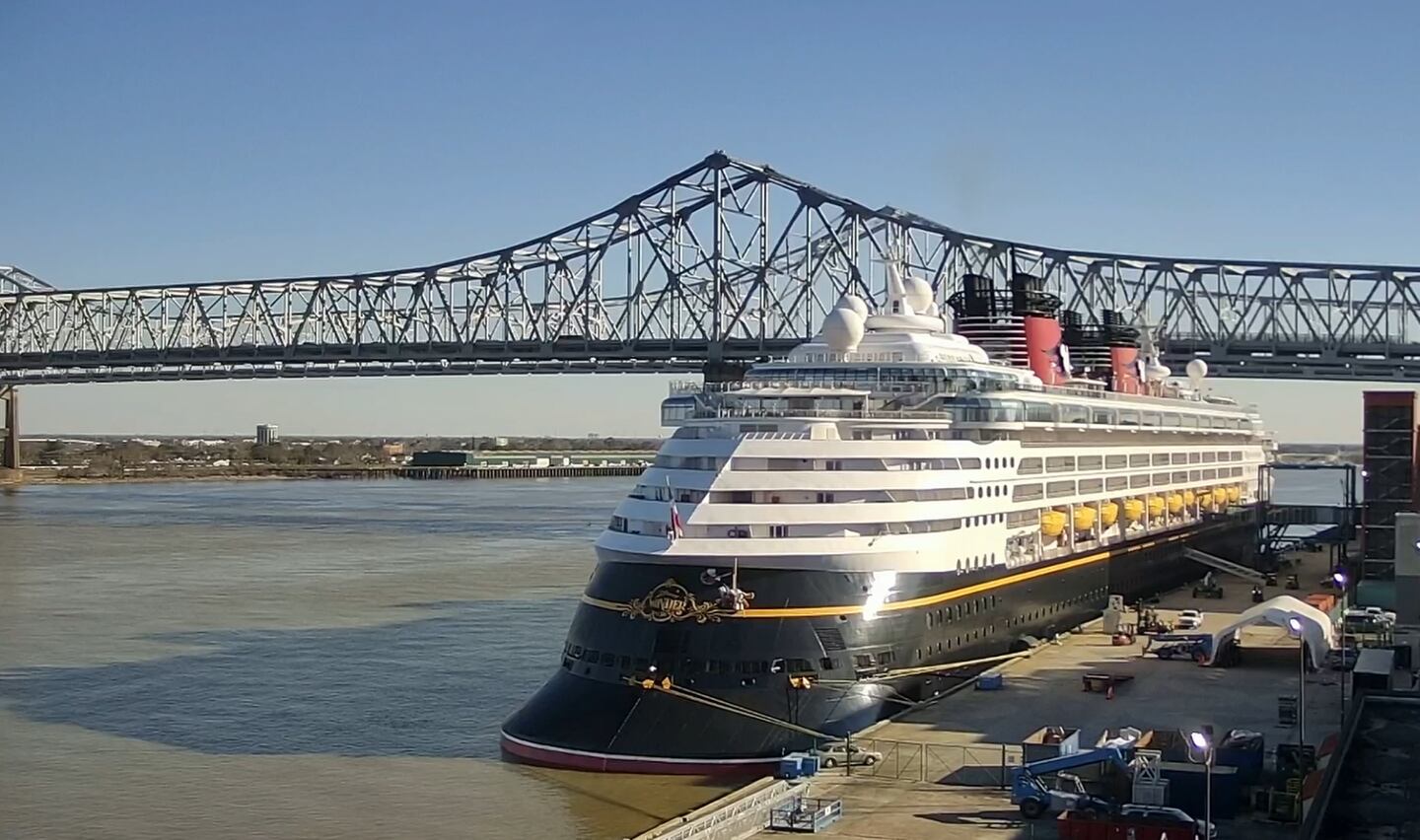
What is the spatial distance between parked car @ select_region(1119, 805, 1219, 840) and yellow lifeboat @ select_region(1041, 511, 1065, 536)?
14235 millimetres

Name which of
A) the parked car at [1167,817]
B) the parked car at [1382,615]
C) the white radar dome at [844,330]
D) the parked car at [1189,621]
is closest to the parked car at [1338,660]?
the parked car at [1382,615]

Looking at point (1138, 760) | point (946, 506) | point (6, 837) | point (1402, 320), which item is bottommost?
point (6, 837)

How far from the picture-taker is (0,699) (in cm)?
3133

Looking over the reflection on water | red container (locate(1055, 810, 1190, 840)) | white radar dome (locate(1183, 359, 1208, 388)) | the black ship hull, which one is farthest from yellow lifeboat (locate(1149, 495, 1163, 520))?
red container (locate(1055, 810, 1190, 840))

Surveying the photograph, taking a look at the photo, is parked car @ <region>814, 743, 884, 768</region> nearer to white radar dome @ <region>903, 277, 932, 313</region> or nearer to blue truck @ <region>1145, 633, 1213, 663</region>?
blue truck @ <region>1145, 633, 1213, 663</region>

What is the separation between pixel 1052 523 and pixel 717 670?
432 inches

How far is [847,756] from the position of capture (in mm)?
22188

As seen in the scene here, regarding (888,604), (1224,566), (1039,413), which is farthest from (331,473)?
(888,604)

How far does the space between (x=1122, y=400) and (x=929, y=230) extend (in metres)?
55.0

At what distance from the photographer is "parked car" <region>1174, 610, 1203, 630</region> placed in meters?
35.1

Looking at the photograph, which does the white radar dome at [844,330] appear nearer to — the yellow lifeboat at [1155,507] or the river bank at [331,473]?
the yellow lifeboat at [1155,507]

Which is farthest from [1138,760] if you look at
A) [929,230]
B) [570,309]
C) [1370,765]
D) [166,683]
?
[570,309]

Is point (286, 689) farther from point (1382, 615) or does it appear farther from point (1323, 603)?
point (1323, 603)

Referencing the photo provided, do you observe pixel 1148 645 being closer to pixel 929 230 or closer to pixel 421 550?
pixel 421 550
